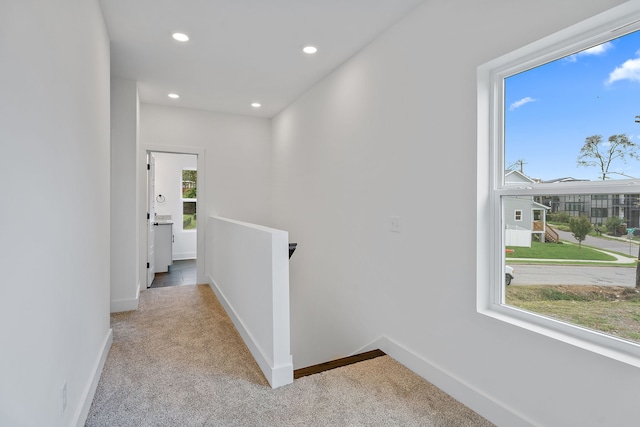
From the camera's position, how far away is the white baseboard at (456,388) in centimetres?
176

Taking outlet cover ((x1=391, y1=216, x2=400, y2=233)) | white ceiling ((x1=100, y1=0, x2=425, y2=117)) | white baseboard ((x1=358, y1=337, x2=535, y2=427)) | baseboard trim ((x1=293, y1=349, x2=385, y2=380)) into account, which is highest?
white ceiling ((x1=100, y1=0, x2=425, y2=117))

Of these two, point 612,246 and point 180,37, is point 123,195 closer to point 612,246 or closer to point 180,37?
point 180,37

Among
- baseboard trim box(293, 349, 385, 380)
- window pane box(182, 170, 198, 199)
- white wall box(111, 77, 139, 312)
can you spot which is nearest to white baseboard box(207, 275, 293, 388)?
baseboard trim box(293, 349, 385, 380)

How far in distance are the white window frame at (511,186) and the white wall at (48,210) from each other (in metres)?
2.04

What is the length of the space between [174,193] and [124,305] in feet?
14.4

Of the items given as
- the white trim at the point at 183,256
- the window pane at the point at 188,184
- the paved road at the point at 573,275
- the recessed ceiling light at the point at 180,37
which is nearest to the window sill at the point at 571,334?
the paved road at the point at 573,275

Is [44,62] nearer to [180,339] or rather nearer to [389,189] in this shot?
[389,189]

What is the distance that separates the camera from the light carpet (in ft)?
5.99

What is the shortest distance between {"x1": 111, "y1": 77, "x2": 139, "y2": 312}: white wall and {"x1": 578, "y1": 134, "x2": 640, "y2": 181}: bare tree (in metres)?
3.82

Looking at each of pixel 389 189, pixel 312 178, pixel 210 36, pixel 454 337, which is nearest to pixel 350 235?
pixel 389 189

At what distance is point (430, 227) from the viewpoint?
2.25m

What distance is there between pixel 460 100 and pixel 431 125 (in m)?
0.25

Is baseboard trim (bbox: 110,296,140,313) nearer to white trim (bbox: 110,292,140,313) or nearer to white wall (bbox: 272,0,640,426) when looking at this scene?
white trim (bbox: 110,292,140,313)

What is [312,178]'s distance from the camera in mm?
3955
